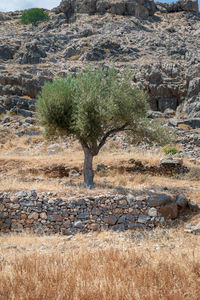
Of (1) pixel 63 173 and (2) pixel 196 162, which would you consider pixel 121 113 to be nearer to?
(1) pixel 63 173

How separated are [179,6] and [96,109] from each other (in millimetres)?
77781

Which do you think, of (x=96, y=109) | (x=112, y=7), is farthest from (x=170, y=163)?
(x=112, y=7)

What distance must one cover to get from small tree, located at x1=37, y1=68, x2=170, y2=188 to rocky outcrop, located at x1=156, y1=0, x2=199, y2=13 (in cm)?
7404

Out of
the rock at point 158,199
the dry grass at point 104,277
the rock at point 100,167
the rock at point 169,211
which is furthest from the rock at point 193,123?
the dry grass at point 104,277

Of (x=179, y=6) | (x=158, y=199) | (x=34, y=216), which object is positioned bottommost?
(x=34, y=216)

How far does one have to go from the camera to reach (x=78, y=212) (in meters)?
9.26

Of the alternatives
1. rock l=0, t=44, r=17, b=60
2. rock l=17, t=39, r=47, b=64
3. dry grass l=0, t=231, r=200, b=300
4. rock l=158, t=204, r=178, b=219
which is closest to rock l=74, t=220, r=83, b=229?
rock l=158, t=204, r=178, b=219

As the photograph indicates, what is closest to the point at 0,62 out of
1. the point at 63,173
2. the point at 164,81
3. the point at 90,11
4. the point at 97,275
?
the point at 164,81

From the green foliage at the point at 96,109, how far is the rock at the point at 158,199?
10.1ft

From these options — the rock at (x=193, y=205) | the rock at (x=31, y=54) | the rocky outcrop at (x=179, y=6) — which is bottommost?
the rock at (x=193, y=205)

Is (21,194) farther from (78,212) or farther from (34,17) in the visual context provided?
(34,17)

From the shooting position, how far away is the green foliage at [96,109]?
435 inches

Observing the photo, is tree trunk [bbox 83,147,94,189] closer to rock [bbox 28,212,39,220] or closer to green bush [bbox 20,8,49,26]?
rock [bbox 28,212,39,220]

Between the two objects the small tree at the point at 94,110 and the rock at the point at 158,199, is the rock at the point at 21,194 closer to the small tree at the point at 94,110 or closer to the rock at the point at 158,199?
the small tree at the point at 94,110
